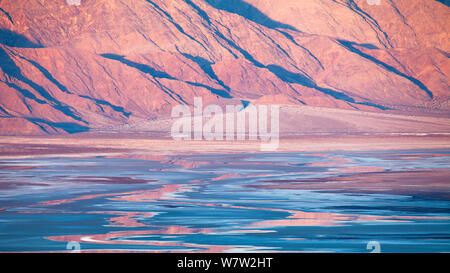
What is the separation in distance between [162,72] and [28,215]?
6052 centimetres

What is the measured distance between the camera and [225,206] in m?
15.1

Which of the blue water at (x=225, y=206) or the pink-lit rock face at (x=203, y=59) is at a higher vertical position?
the pink-lit rock face at (x=203, y=59)

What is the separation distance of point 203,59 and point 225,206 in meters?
64.6

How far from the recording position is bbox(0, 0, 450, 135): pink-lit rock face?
63.5 metres

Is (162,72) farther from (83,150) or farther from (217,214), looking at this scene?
(217,214)

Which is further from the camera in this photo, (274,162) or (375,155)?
(375,155)

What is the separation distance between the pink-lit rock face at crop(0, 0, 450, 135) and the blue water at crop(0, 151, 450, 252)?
Answer: 91.6ft

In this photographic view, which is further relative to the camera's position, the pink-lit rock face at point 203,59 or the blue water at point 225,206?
the pink-lit rock face at point 203,59

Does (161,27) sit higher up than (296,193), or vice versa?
(161,27)

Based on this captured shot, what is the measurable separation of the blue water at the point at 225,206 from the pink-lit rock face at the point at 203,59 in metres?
27.9

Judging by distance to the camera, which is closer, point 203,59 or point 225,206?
point 225,206

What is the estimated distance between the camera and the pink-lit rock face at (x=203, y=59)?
63.5m

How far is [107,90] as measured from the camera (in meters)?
67.9
